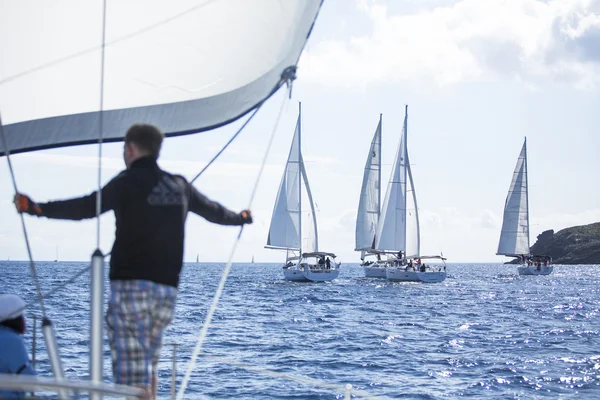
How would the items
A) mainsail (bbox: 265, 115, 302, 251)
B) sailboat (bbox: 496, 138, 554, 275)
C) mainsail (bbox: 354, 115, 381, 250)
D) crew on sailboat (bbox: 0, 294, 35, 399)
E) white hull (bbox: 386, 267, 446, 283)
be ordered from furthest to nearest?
sailboat (bbox: 496, 138, 554, 275) < mainsail (bbox: 354, 115, 381, 250) < white hull (bbox: 386, 267, 446, 283) < mainsail (bbox: 265, 115, 302, 251) < crew on sailboat (bbox: 0, 294, 35, 399)

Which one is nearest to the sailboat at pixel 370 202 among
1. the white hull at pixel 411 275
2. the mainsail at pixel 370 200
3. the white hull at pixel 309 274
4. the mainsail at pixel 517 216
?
the mainsail at pixel 370 200

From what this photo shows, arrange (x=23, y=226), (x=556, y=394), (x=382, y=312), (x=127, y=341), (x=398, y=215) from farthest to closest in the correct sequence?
1. (x=398, y=215)
2. (x=382, y=312)
3. (x=556, y=394)
4. (x=23, y=226)
5. (x=127, y=341)

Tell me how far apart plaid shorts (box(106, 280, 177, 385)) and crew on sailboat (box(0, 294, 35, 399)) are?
687mm

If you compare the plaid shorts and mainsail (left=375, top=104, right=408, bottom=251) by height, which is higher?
mainsail (left=375, top=104, right=408, bottom=251)

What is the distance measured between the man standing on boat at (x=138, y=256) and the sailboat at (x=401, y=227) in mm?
57490

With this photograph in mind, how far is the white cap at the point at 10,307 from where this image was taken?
142 inches

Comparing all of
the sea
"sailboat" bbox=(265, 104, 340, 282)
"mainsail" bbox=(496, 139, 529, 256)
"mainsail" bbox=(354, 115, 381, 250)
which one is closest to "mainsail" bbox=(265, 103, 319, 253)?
"sailboat" bbox=(265, 104, 340, 282)

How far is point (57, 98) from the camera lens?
4156 millimetres

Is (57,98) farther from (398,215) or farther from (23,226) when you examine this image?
(398,215)

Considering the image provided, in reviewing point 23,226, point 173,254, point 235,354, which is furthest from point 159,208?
point 235,354

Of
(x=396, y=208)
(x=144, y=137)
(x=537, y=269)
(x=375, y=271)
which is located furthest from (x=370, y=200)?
(x=144, y=137)

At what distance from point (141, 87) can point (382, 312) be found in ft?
97.8

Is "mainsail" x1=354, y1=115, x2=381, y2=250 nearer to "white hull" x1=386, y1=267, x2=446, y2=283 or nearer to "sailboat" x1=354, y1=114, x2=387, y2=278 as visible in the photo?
"sailboat" x1=354, y1=114, x2=387, y2=278

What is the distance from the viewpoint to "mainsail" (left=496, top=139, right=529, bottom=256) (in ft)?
256
